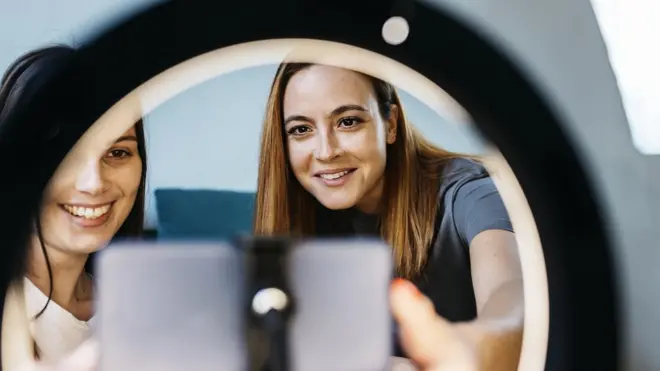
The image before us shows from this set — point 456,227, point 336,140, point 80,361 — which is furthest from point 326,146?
point 80,361

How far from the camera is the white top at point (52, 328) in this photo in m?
0.49

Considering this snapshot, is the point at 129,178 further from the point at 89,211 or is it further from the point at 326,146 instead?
the point at 326,146

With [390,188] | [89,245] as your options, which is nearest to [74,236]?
[89,245]

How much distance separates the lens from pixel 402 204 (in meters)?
0.53

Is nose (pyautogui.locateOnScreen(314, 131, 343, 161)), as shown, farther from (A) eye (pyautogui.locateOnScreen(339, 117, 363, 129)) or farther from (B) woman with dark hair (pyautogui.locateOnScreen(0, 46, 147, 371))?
(B) woman with dark hair (pyautogui.locateOnScreen(0, 46, 147, 371))

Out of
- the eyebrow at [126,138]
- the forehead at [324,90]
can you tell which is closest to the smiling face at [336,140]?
the forehead at [324,90]

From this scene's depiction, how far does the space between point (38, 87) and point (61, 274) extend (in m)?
0.13

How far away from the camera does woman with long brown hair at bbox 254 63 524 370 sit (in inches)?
19.8

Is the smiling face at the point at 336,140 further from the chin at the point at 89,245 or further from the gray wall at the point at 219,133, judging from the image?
the chin at the point at 89,245

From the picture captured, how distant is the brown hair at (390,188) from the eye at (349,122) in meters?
0.02

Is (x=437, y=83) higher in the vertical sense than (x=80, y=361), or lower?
higher

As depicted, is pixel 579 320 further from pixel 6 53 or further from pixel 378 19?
pixel 6 53

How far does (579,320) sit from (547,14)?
1.22ft

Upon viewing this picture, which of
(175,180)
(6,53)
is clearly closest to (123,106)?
(175,180)
